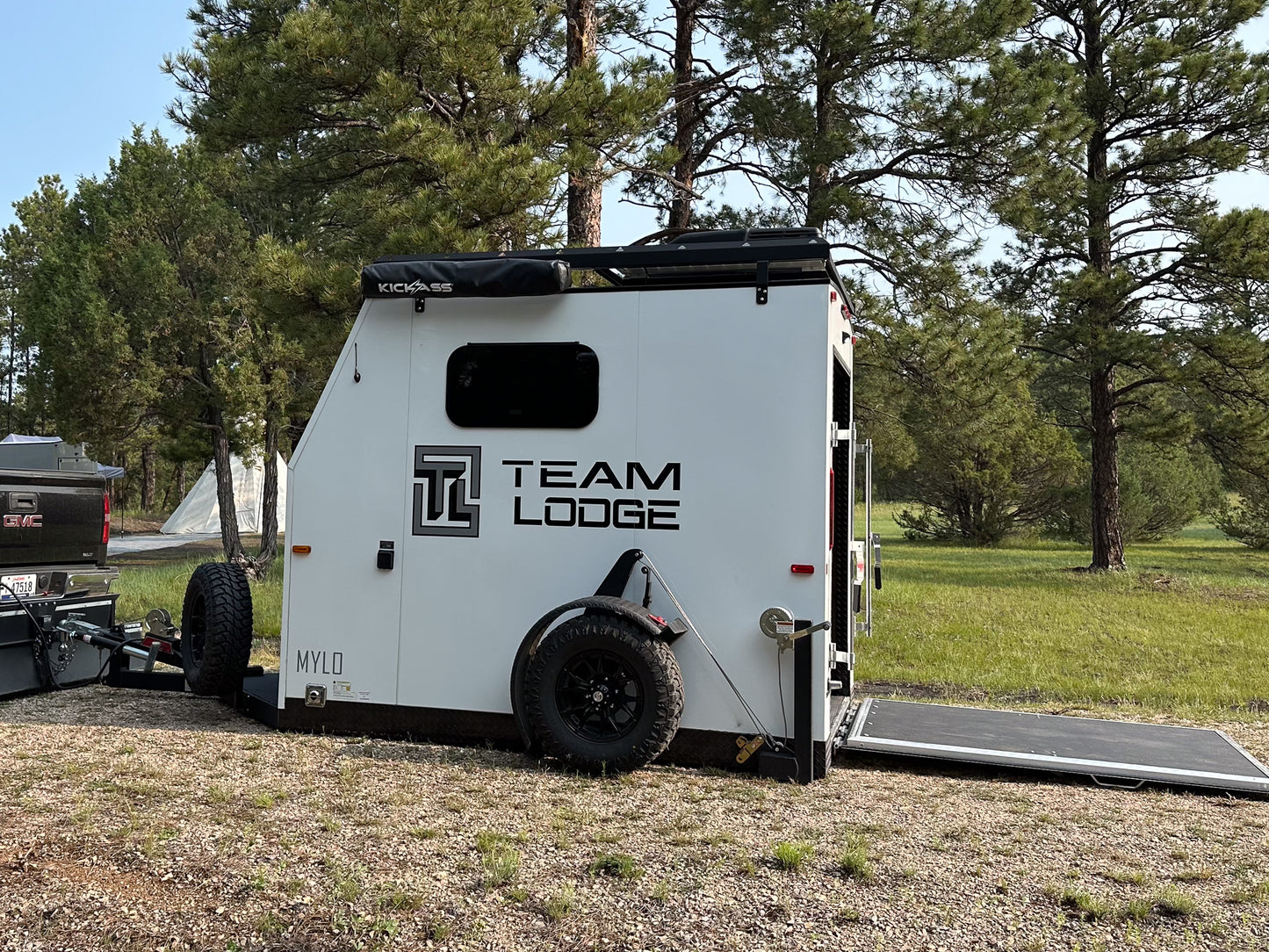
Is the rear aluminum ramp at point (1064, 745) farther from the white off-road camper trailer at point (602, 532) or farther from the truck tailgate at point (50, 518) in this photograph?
the truck tailgate at point (50, 518)

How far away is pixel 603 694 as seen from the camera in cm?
500

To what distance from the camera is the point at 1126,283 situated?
18.2m

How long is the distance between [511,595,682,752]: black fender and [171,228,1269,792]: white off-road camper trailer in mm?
13

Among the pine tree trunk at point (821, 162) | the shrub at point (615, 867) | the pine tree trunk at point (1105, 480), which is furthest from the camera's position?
the pine tree trunk at point (1105, 480)

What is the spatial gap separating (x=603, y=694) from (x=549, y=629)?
0.43 m

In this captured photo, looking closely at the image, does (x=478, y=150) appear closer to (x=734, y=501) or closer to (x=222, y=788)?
(x=734, y=501)

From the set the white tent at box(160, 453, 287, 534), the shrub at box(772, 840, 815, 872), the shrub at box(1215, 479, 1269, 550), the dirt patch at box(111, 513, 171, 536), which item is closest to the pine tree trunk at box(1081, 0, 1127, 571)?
the shrub at box(1215, 479, 1269, 550)

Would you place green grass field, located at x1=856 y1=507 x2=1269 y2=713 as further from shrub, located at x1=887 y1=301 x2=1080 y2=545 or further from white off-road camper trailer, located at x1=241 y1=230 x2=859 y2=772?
white off-road camper trailer, located at x1=241 y1=230 x2=859 y2=772

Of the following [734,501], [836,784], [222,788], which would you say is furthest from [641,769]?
[222,788]

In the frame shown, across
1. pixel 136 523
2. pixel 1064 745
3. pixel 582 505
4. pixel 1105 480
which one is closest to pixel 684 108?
pixel 582 505

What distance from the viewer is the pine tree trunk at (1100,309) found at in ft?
61.0

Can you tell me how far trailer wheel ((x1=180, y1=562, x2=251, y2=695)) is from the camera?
19.6ft

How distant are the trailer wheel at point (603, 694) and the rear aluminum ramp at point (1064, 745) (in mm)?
1161

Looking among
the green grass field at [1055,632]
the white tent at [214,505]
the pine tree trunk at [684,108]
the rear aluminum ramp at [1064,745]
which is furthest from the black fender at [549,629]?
the white tent at [214,505]
